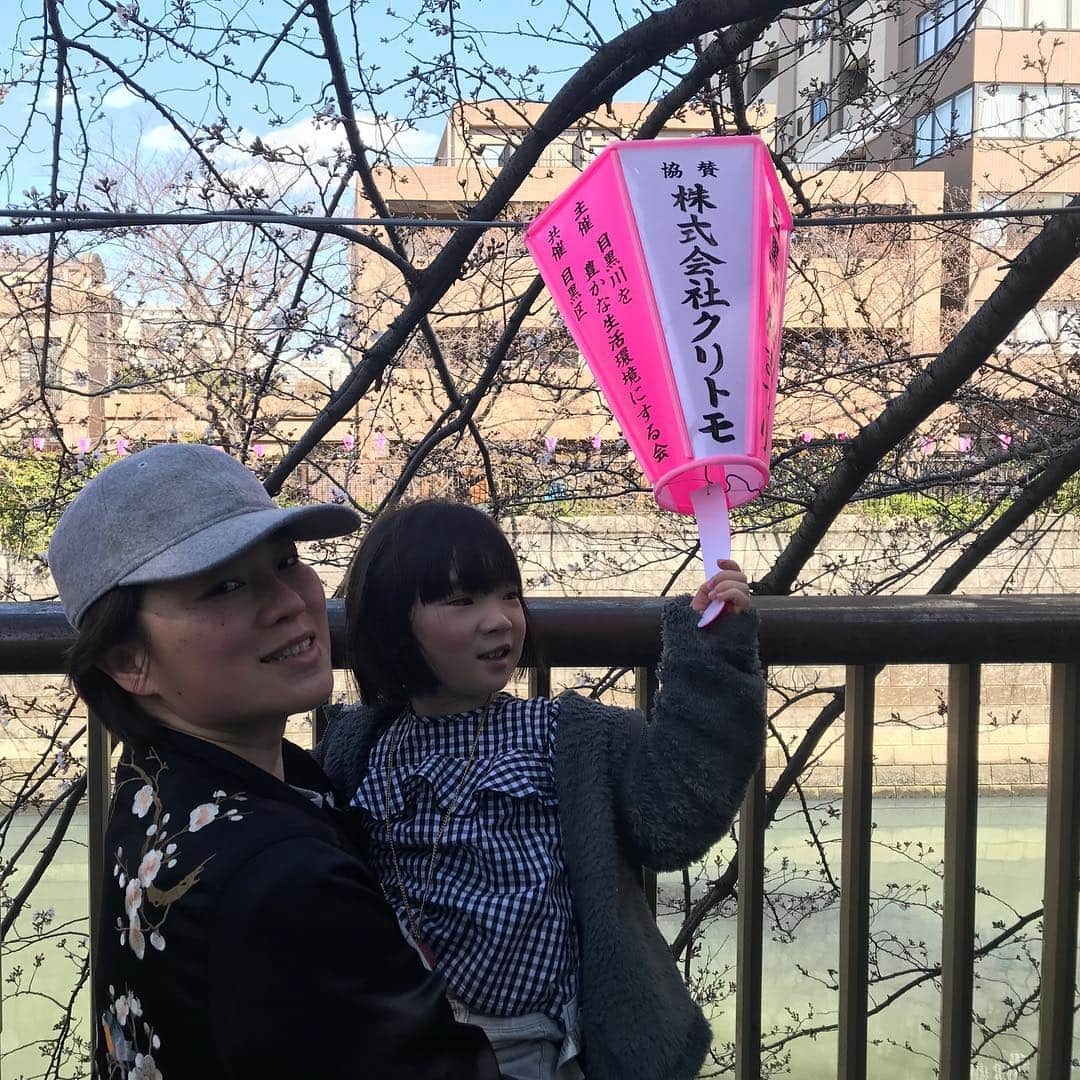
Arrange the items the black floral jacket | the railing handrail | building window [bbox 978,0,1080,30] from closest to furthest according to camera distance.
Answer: the black floral jacket, the railing handrail, building window [bbox 978,0,1080,30]

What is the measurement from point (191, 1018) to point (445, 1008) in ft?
0.73

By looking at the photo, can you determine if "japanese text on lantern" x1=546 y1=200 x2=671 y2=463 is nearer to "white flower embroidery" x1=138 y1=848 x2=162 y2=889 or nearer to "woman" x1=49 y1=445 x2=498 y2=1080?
"woman" x1=49 y1=445 x2=498 y2=1080

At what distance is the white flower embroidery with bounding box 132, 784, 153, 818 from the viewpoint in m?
1.03

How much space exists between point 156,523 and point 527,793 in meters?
0.58

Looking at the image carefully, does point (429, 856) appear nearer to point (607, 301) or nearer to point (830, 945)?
point (607, 301)

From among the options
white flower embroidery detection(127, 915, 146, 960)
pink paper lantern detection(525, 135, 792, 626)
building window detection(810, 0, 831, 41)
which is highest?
building window detection(810, 0, 831, 41)

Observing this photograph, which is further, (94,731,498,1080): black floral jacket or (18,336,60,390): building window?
(18,336,60,390): building window

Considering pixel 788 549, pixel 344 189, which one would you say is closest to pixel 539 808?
pixel 788 549

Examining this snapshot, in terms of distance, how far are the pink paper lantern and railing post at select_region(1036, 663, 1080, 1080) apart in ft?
2.70

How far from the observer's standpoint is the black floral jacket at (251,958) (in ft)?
2.97

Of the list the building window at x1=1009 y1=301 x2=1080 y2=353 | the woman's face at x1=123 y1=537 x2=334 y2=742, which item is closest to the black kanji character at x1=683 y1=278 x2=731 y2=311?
the woman's face at x1=123 y1=537 x2=334 y2=742

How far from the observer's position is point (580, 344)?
1.39 metres

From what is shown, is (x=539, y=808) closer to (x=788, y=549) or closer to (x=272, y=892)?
(x=272, y=892)

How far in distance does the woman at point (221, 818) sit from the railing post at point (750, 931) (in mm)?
800
